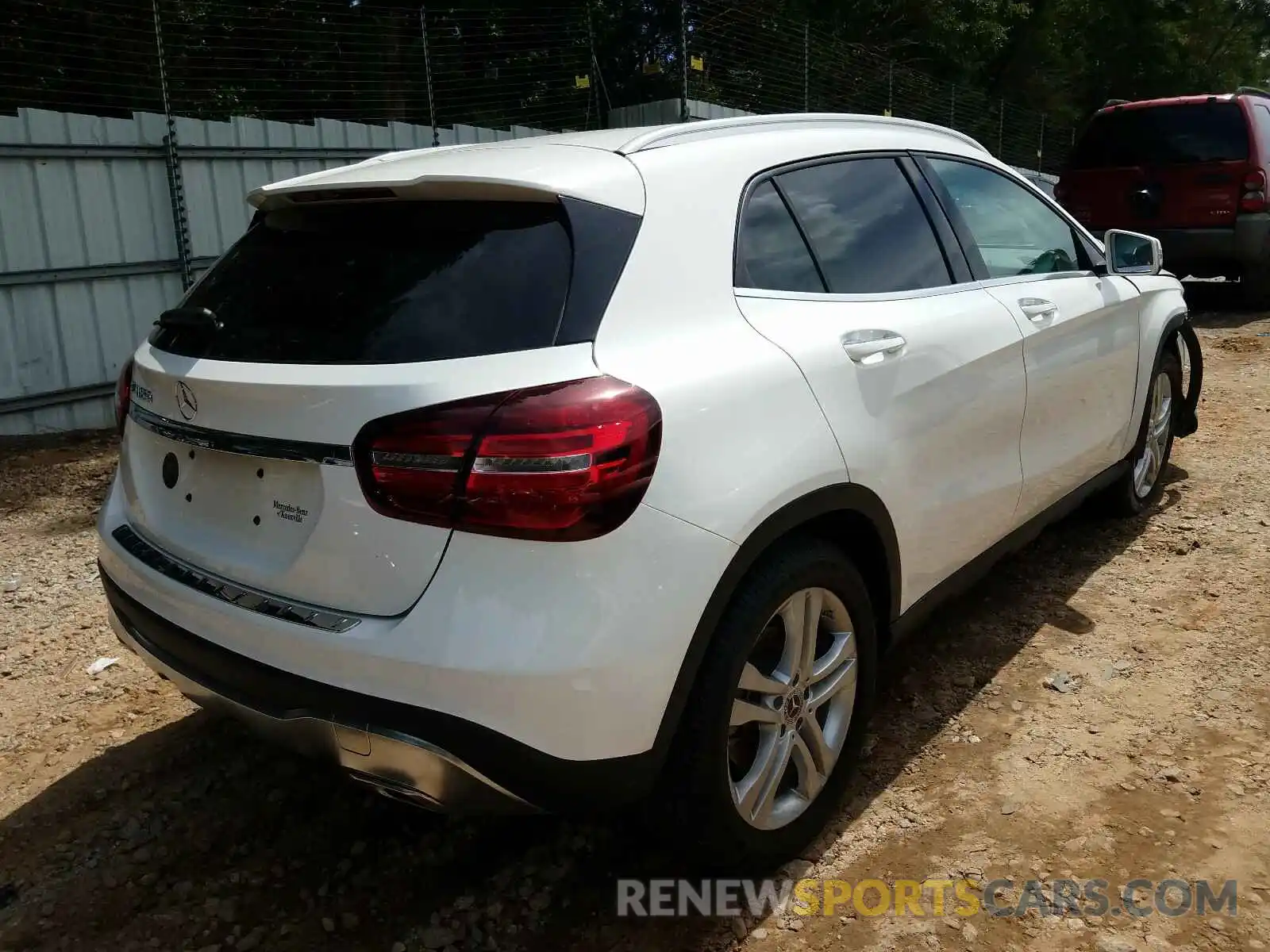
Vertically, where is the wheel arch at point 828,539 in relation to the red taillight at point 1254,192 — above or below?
below

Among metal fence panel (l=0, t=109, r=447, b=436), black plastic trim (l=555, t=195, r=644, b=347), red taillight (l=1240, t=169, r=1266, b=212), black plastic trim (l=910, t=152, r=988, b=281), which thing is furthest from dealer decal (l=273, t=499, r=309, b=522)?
red taillight (l=1240, t=169, r=1266, b=212)

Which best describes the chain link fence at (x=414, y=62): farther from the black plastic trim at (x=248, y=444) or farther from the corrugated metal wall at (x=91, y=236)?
the black plastic trim at (x=248, y=444)

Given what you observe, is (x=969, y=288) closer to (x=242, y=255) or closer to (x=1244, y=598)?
(x=1244, y=598)

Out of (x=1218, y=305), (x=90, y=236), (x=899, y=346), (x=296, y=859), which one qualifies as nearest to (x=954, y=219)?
(x=899, y=346)

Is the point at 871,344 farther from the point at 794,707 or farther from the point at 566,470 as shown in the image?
the point at 566,470

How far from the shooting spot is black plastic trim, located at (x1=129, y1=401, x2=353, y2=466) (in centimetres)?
197

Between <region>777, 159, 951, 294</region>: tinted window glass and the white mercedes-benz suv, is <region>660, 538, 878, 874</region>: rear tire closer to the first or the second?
the white mercedes-benz suv

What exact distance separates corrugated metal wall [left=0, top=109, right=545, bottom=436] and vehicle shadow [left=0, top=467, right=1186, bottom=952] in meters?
4.84

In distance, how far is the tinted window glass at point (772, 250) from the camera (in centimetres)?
244

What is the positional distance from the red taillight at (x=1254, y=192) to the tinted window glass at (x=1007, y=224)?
263 inches

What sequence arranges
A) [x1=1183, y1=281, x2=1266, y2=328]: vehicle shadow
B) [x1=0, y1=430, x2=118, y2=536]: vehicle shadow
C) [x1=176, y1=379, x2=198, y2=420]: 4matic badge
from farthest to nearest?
[x1=1183, y1=281, x2=1266, y2=328]: vehicle shadow → [x1=0, y1=430, x2=118, y2=536]: vehicle shadow → [x1=176, y1=379, x2=198, y2=420]: 4matic badge

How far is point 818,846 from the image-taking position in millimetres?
2602

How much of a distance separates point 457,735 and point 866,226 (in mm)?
1793

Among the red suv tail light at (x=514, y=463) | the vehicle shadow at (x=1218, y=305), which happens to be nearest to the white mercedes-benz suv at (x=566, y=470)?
the red suv tail light at (x=514, y=463)
